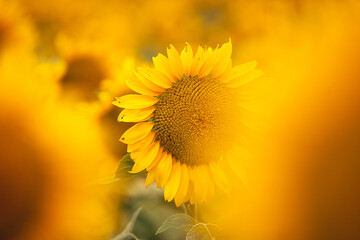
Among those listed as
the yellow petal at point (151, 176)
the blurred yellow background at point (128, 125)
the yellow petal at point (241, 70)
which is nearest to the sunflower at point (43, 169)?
the blurred yellow background at point (128, 125)

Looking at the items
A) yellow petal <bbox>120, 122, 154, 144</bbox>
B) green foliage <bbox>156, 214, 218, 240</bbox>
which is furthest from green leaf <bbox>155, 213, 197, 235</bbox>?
yellow petal <bbox>120, 122, 154, 144</bbox>

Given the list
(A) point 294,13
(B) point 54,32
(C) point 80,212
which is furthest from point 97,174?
(A) point 294,13

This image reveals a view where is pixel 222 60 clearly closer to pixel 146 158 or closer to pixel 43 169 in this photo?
pixel 146 158

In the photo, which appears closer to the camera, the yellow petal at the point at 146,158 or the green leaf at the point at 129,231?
the yellow petal at the point at 146,158

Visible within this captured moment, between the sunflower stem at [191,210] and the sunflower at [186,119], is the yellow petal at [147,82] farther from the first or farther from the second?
the sunflower stem at [191,210]

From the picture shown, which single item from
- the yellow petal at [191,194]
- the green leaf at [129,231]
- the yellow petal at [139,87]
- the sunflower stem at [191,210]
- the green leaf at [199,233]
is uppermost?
the yellow petal at [139,87]

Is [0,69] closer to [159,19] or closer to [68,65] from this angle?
[68,65]

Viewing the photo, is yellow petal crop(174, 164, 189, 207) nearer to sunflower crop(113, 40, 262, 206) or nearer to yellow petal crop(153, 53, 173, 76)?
sunflower crop(113, 40, 262, 206)

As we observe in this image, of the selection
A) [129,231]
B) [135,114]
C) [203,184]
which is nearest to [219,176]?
[203,184]
